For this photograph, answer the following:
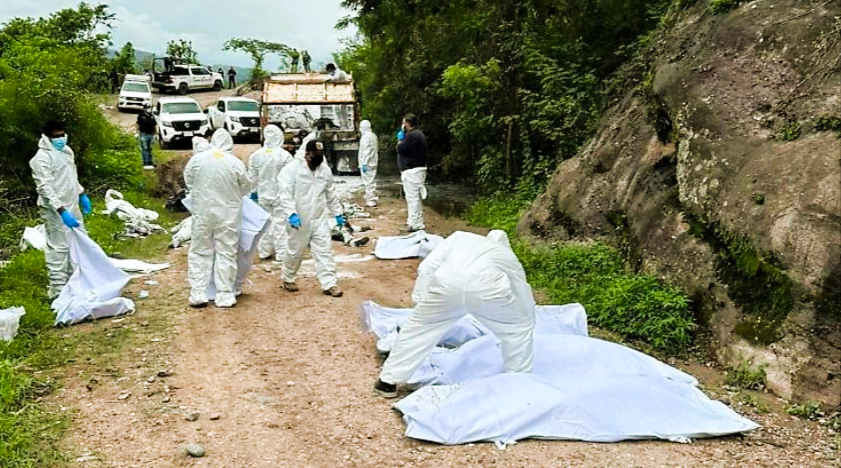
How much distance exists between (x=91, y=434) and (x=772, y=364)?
4573 millimetres

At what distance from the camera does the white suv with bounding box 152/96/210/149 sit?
76.1 feet

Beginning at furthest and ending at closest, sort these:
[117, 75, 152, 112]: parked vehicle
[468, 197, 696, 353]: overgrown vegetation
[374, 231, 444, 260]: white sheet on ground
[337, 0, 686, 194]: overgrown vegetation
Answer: [117, 75, 152, 112]: parked vehicle < [337, 0, 686, 194]: overgrown vegetation < [374, 231, 444, 260]: white sheet on ground < [468, 197, 696, 353]: overgrown vegetation

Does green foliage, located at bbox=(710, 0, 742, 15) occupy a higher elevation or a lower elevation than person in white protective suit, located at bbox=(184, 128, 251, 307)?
higher

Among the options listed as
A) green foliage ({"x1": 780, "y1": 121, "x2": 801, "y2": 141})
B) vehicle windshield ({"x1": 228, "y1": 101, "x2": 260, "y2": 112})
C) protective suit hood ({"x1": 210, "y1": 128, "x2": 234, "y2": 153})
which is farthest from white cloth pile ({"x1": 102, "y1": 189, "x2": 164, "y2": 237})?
vehicle windshield ({"x1": 228, "y1": 101, "x2": 260, "y2": 112})

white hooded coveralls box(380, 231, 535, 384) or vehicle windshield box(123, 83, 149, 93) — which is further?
vehicle windshield box(123, 83, 149, 93)

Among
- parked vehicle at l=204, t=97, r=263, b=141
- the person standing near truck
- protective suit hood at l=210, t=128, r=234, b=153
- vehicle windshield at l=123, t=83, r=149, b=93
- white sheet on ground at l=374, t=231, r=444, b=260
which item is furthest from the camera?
the person standing near truck

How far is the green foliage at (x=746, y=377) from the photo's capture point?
5598 millimetres

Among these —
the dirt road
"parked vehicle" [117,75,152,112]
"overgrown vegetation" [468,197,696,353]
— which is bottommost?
the dirt road

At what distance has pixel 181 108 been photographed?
79.2 ft

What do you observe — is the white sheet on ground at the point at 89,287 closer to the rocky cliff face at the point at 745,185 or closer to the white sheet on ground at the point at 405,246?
the white sheet on ground at the point at 405,246

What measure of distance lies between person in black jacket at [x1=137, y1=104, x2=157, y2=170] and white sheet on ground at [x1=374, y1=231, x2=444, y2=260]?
853 cm

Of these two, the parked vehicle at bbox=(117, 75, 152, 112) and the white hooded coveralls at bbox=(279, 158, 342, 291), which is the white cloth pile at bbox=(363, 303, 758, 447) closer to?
the white hooded coveralls at bbox=(279, 158, 342, 291)

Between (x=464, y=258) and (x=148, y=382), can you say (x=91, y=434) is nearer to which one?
(x=148, y=382)

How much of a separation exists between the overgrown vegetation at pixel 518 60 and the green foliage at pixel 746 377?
6.74 m
